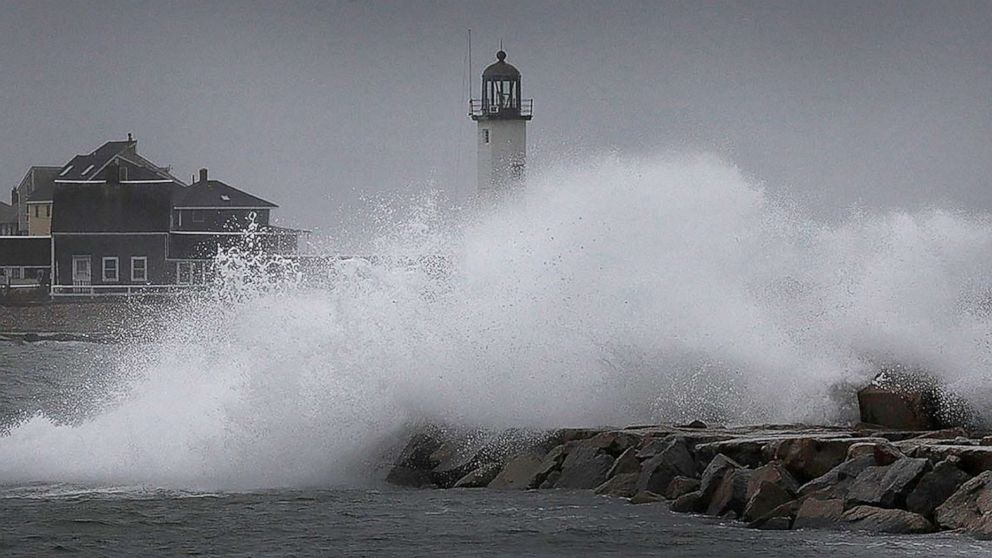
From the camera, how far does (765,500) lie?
1279 cm

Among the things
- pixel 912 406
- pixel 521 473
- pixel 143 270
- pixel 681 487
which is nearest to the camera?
pixel 681 487

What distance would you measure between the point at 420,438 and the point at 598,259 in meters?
3.94

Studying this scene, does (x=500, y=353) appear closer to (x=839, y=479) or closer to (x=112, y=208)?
(x=839, y=479)

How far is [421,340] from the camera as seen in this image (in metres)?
17.9

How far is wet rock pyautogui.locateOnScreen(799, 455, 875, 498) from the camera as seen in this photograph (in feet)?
42.0

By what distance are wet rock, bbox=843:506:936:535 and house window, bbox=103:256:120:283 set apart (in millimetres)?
50638

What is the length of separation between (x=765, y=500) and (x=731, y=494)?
385 mm

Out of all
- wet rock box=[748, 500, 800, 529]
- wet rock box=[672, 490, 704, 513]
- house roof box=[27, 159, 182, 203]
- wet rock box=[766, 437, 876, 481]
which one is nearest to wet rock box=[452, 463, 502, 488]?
wet rock box=[672, 490, 704, 513]

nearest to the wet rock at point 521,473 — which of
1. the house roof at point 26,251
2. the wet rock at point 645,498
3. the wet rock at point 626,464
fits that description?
the wet rock at point 626,464

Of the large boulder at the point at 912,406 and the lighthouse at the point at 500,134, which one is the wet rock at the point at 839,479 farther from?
the lighthouse at the point at 500,134

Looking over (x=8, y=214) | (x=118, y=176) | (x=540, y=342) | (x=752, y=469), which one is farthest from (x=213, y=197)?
(x=752, y=469)

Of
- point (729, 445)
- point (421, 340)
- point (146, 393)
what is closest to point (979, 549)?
point (729, 445)

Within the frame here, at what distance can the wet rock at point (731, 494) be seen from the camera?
42.9ft

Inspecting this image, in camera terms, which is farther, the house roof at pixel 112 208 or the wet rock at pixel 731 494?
the house roof at pixel 112 208
